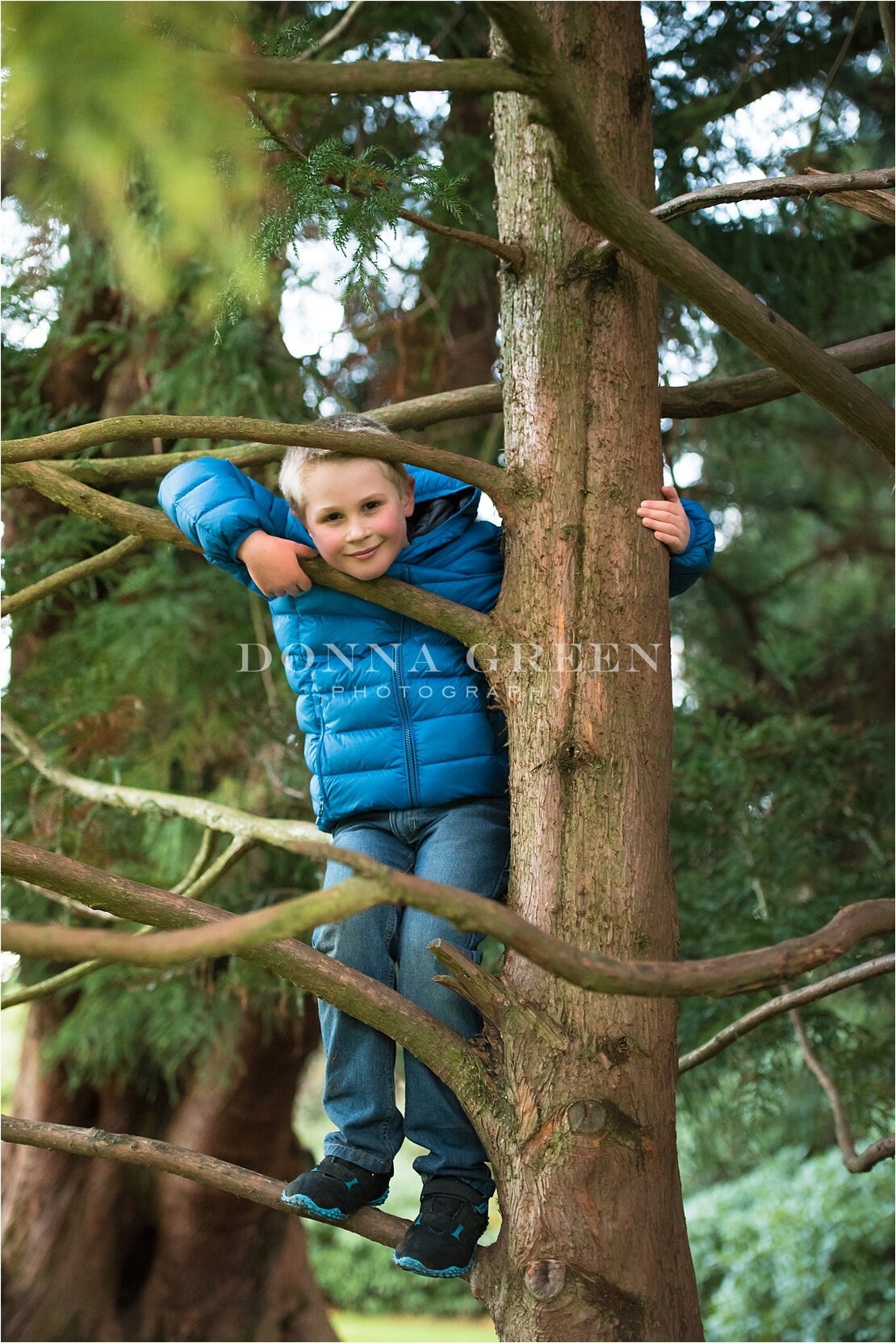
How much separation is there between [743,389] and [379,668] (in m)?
0.87

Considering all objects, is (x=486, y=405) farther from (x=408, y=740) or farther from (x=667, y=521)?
(x=408, y=740)

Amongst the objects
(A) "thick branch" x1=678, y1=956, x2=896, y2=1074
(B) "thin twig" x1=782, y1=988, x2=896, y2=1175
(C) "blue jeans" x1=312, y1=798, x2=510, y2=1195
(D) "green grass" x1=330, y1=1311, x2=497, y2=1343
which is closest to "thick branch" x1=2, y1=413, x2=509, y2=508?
(C) "blue jeans" x1=312, y1=798, x2=510, y2=1195

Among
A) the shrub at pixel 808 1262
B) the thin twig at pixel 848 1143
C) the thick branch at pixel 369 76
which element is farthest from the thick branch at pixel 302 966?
the shrub at pixel 808 1262

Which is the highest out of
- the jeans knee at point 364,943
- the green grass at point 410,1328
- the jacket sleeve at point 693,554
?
the jacket sleeve at point 693,554

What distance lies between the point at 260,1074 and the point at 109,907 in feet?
11.6

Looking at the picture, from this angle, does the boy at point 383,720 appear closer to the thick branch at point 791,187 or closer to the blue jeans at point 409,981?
the blue jeans at point 409,981

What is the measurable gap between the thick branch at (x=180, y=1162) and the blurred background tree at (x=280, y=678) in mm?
1449

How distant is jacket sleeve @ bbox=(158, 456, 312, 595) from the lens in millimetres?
2105

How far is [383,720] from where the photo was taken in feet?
7.18

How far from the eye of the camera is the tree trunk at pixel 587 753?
66.2 inches

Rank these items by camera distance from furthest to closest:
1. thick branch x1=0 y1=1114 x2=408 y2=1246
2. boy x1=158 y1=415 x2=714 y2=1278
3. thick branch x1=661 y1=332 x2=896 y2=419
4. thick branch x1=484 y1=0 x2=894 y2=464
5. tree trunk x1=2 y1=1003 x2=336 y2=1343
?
tree trunk x1=2 y1=1003 x2=336 y2=1343, thick branch x1=661 y1=332 x2=896 y2=419, boy x1=158 y1=415 x2=714 y2=1278, thick branch x1=0 y1=1114 x2=408 y2=1246, thick branch x1=484 y1=0 x2=894 y2=464

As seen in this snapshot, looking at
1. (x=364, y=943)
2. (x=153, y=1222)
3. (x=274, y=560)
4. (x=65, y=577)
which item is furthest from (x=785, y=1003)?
(x=153, y=1222)

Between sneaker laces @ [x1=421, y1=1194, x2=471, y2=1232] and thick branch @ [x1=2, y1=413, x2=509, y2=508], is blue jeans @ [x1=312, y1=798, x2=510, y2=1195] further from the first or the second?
thick branch @ [x1=2, y1=413, x2=509, y2=508]

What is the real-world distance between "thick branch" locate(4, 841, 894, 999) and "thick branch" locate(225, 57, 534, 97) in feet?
2.40
